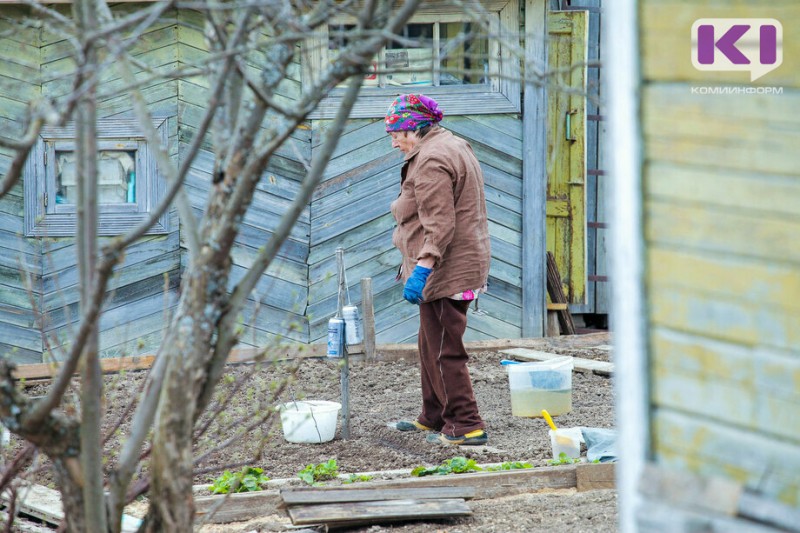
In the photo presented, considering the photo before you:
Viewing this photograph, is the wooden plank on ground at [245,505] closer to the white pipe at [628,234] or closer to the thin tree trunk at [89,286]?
the thin tree trunk at [89,286]

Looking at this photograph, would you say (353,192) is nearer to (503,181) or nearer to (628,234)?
(503,181)

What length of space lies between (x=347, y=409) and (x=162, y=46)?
12.3 ft

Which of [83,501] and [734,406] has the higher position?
[734,406]

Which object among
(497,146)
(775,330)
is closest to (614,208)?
(775,330)

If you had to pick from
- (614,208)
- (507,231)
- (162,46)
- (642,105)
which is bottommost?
(507,231)

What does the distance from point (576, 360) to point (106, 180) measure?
4042 millimetres

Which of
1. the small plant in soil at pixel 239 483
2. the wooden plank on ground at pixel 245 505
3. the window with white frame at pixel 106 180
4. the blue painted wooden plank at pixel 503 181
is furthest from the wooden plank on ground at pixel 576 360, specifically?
the wooden plank on ground at pixel 245 505

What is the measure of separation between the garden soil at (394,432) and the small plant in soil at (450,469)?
0.47ft

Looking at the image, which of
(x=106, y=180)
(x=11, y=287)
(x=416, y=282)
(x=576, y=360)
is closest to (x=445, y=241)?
(x=416, y=282)

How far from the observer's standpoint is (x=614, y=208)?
7.29ft

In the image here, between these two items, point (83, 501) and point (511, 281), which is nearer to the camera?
point (83, 501)

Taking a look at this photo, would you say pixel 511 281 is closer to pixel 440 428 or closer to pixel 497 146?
pixel 497 146

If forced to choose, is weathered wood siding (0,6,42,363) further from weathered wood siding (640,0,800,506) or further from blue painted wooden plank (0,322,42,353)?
weathered wood siding (640,0,800,506)

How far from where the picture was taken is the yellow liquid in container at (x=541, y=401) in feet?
20.1
